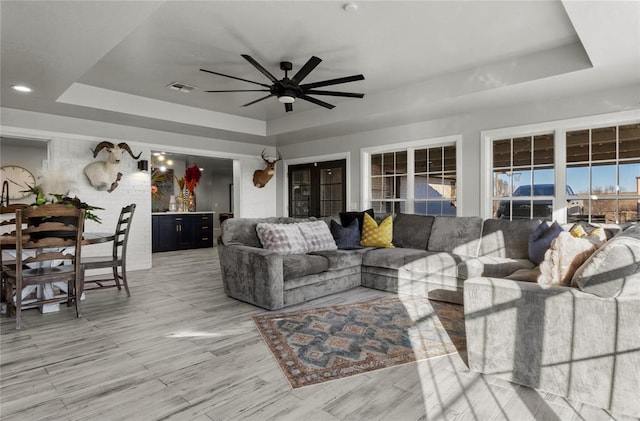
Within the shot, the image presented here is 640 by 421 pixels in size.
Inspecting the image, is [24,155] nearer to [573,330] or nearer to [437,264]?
[437,264]

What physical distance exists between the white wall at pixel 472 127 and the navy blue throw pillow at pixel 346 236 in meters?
1.57

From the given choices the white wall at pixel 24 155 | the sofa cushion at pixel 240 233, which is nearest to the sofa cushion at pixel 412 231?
the sofa cushion at pixel 240 233

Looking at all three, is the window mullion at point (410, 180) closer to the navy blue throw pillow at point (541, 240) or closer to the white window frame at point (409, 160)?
the white window frame at point (409, 160)

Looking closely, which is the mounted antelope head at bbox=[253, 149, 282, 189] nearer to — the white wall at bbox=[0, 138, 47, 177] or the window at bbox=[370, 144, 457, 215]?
the window at bbox=[370, 144, 457, 215]

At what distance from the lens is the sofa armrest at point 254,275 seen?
142 inches

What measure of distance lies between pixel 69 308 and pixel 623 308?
4.66 metres

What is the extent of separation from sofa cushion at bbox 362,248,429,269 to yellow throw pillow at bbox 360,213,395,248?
233mm

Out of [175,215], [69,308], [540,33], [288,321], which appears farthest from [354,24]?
[175,215]

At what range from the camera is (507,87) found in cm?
403

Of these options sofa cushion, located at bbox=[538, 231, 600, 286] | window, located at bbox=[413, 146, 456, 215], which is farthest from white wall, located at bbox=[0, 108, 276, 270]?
sofa cushion, located at bbox=[538, 231, 600, 286]

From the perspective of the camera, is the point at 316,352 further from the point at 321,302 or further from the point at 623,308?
the point at 623,308

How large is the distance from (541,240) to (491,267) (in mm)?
573

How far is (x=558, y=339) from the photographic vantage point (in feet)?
6.63

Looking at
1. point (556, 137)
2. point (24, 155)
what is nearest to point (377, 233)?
point (556, 137)
